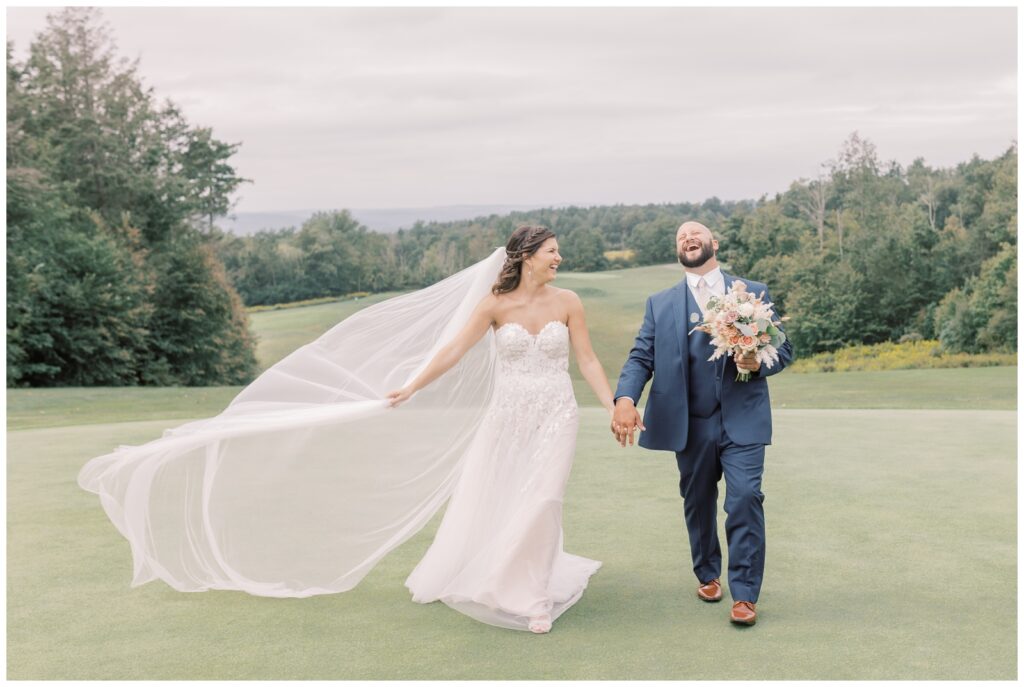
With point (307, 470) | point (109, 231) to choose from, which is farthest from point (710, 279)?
point (109, 231)

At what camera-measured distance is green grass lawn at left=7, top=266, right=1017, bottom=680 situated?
5012mm

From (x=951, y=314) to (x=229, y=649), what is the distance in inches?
1108

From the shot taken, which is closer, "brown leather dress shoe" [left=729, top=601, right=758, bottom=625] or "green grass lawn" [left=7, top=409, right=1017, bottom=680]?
"green grass lawn" [left=7, top=409, right=1017, bottom=680]

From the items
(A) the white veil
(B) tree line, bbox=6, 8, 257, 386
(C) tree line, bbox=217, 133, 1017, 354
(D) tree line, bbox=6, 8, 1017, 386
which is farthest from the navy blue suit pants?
(B) tree line, bbox=6, 8, 257, 386

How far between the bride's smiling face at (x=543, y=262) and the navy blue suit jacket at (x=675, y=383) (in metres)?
0.56

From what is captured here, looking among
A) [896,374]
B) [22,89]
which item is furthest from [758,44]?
[22,89]

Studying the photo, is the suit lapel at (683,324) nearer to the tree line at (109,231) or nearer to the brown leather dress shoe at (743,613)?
the brown leather dress shoe at (743,613)

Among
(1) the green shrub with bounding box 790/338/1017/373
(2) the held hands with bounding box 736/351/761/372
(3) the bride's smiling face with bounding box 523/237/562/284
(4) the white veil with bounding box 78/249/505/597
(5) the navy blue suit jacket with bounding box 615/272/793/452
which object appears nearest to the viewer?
(2) the held hands with bounding box 736/351/761/372

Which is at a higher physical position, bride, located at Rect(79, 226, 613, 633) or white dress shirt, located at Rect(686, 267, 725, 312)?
white dress shirt, located at Rect(686, 267, 725, 312)

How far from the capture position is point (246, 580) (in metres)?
6.32

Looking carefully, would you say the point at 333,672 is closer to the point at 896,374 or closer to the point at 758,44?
the point at 896,374

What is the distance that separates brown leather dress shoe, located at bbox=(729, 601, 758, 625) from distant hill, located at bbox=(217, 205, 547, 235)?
115 ft

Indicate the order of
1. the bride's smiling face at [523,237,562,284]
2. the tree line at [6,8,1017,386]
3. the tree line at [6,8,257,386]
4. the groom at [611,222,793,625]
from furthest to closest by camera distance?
the tree line at [6,8,257,386]
the tree line at [6,8,1017,386]
the bride's smiling face at [523,237,562,284]
the groom at [611,222,793,625]

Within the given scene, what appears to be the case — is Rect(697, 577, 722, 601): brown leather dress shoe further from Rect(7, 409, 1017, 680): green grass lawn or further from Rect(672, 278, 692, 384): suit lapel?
Rect(672, 278, 692, 384): suit lapel
